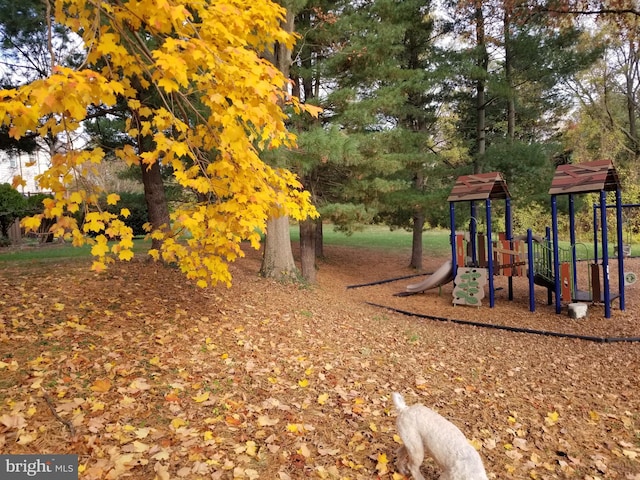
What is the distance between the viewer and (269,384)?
4000 millimetres

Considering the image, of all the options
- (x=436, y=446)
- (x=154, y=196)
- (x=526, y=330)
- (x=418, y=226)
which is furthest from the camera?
(x=418, y=226)

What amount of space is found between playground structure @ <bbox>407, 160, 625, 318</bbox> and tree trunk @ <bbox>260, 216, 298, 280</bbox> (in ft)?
10.9

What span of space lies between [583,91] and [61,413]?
27.2m

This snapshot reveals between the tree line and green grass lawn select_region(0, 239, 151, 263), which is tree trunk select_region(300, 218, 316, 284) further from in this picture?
green grass lawn select_region(0, 239, 151, 263)

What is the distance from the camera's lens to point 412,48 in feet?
42.0

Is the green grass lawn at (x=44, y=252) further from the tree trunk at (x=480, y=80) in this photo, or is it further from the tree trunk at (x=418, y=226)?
the tree trunk at (x=480, y=80)

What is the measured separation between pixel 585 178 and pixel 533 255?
1.80 metres

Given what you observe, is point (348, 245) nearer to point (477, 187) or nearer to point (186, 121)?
point (477, 187)

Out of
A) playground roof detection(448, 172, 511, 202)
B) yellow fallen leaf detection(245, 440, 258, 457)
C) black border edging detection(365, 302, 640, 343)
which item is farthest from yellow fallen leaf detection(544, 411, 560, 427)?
playground roof detection(448, 172, 511, 202)

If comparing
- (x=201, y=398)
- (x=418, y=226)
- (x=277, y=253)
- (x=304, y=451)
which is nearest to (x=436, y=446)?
(x=304, y=451)

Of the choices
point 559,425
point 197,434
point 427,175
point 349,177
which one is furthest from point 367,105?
point 197,434

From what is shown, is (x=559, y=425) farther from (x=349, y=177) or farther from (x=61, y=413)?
(x=349, y=177)

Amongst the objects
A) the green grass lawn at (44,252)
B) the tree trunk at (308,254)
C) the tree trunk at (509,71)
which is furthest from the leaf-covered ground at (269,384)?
the tree trunk at (509,71)

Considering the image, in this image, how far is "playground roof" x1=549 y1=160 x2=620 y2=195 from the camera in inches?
297
